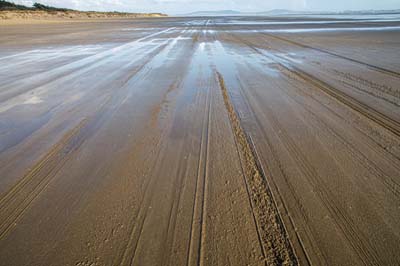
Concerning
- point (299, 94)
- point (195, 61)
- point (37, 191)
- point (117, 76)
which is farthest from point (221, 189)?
point (195, 61)

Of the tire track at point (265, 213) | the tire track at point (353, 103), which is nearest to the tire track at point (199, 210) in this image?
the tire track at point (265, 213)

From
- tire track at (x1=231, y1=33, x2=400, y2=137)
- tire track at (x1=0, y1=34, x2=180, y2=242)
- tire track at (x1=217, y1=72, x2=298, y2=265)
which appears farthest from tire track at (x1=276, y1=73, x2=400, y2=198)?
tire track at (x1=0, y1=34, x2=180, y2=242)

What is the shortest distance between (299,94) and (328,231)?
3.93 meters

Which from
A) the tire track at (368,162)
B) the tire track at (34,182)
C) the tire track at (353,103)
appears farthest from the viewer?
the tire track at (353,103)

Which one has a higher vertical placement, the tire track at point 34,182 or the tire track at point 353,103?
the tire track at point 353,103

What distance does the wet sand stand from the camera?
6.15 ft

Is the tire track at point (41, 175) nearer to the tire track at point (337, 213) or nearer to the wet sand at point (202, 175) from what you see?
the wet sand at point (202, 175)

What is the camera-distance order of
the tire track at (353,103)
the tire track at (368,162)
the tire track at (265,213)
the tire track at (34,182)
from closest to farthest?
the tire track at (265,213) → the tire track at (34,182) → the tire track at (368,162) → the tire track at (353,103)

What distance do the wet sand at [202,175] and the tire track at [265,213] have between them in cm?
1

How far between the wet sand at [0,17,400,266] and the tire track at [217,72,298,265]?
12 mm

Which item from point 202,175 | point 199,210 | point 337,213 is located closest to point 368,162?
point 337,213

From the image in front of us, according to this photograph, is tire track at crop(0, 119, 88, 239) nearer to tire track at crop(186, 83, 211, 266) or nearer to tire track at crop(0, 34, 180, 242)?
tire track at crop(0, 34, 180, 242)

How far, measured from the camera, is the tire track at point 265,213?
5.88 ft

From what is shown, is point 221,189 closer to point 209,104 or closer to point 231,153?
point 231,153
